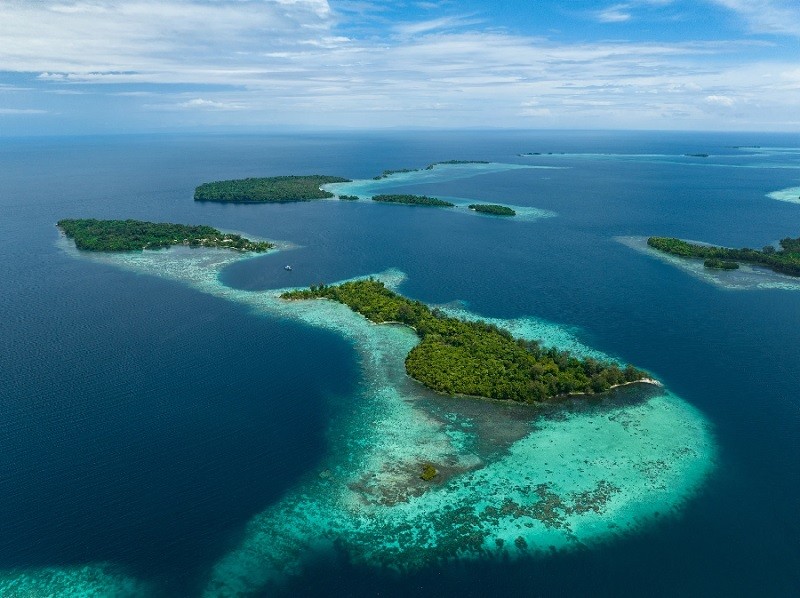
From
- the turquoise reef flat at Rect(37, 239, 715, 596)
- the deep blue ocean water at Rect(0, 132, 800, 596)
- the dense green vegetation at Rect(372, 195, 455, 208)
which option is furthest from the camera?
the dense green vegetation at Rect(372, 195, 455, 208)

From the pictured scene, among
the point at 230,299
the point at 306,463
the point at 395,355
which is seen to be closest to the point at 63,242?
the point at 230,299

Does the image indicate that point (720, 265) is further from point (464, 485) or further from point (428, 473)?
point (428, 473)

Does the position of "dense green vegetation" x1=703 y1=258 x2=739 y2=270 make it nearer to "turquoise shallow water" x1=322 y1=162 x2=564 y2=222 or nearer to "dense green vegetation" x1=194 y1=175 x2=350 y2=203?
"turquoise shallow water" x1=322 y1=162 x2=564 y2=222

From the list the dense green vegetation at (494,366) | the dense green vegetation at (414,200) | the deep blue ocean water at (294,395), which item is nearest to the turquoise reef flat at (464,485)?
the deep blue ocean water at (294,395)

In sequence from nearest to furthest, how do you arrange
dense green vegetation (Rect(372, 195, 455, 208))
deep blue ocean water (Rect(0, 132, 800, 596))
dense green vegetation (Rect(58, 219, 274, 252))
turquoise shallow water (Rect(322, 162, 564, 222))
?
deep blue ocean water (Rect(0, 132, 800, 596)) < dense green vegetation (Rect(58, 219, 274, 252)) < turquoise shallow water (Rect(322, 162, 564, 222)) < dense green vegetation (Rect(372, 195, 455, 208))

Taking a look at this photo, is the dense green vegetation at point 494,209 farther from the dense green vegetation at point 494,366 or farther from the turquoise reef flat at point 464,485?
the turquoise reef flat at point 464,485

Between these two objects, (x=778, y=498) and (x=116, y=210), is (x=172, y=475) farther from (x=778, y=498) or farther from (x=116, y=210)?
(x=116, y=210)

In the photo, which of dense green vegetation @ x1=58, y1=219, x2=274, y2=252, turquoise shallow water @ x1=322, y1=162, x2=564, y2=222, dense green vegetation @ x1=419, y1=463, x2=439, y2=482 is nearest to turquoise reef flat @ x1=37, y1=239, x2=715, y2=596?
dense green vegetation @ x1=419, y1=463, x2=439, y2=482
